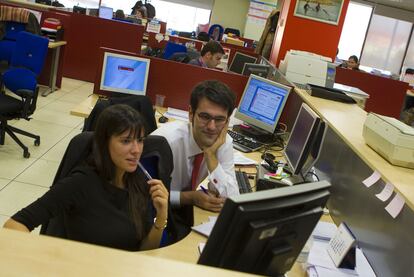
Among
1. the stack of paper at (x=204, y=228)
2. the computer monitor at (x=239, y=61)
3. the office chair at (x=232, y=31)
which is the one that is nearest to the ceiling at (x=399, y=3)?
the office chair at (x=232, y=31)

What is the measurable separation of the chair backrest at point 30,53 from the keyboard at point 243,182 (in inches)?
102

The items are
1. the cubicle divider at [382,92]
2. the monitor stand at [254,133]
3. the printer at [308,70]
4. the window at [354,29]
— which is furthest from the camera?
the window at [354,29]

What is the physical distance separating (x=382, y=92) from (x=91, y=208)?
216 inches

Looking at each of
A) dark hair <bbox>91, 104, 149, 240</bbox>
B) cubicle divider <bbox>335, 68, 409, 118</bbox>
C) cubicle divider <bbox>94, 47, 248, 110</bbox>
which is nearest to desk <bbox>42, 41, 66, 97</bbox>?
cubicle divider <bbox>94, 47, 248, 110</bbox>

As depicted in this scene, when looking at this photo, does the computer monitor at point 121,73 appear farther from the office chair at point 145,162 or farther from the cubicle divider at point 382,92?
the cubicle divider at point 382,92

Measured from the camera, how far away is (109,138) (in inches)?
69.5

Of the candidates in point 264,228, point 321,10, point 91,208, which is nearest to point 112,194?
point 91,208

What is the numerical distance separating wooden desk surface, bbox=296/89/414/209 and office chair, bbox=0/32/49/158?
2.28 meters

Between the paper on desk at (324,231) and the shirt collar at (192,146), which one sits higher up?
the shirt collar at (192,146)

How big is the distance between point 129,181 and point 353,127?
1.29m

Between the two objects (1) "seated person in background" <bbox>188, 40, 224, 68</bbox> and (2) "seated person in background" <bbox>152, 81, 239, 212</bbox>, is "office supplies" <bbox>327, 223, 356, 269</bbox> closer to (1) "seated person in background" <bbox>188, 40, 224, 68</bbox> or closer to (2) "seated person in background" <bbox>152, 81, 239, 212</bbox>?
(2) "seated person in background" <bbox>152, 81, 239, 212</bbox>

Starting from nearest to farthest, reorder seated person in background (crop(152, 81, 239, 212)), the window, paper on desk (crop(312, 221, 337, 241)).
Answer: paper on desk (crop(312, 221, 337, 241)) → seated person in background (crop(152, 81, 239, 212)) → the window

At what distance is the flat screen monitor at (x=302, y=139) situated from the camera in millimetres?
2420

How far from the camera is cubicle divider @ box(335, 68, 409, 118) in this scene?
6312 millimetres
